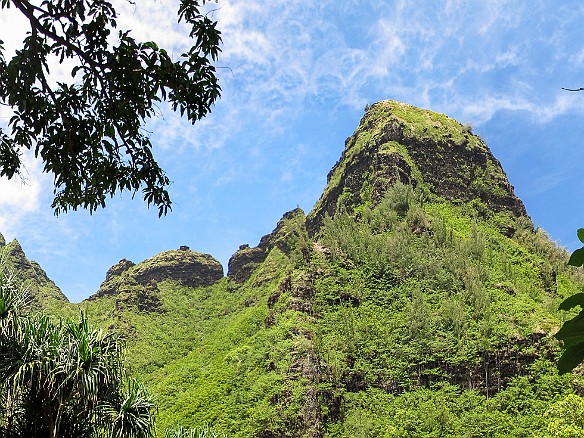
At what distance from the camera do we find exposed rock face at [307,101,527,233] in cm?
7919

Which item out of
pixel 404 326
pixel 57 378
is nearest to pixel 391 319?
pixel 404 326

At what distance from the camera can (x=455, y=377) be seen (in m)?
46.0

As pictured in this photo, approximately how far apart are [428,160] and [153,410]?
75251mm

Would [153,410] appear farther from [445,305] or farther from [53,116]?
[445,305]

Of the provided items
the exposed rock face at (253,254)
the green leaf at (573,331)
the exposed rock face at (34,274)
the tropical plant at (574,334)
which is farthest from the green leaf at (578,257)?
the exposed rock face at (34,274)

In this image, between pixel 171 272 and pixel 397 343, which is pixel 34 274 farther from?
pixel 397 343

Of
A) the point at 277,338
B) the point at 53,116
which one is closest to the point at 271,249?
the point at 277,338

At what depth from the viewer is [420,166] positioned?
81750 mm

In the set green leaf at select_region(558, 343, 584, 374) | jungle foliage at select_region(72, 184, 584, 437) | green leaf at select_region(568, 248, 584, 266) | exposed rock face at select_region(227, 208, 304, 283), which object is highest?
exposed rock face at select_region(227, 208, 304, 283)

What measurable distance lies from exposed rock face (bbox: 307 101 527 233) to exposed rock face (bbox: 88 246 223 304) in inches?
1253

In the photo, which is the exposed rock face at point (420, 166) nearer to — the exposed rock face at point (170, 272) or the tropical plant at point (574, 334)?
the exposed rock face at point (170, 272)

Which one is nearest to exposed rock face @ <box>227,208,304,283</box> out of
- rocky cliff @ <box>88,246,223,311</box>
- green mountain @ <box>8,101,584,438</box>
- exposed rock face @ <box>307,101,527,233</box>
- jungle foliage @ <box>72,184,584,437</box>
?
rocky cliff @ <box>88,246,223,311</box>

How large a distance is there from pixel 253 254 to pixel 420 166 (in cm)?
4322

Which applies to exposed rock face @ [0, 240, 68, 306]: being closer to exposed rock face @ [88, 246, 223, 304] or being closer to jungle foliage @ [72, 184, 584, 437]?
exposed rock face @ [88, 246, 223, 304]
